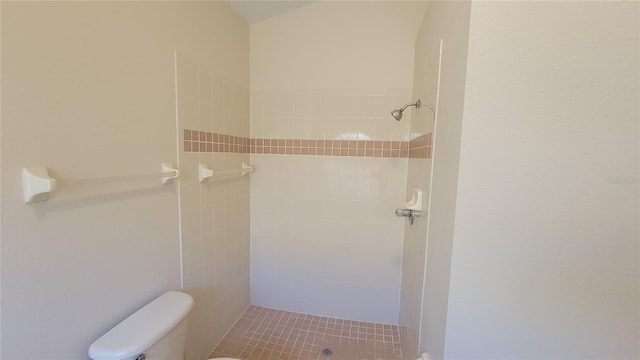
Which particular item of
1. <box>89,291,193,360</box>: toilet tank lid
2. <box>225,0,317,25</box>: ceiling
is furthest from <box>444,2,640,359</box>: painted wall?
<box>225,0,317,25</box>: ceiling

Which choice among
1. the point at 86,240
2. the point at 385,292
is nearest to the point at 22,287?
the point at 86,240

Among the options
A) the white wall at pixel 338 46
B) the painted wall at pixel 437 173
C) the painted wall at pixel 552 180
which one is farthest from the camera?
the white wall at pixel 338 46

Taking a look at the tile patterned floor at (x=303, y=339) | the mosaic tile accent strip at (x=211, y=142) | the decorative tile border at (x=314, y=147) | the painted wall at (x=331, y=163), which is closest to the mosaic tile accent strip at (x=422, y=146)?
the decorative tile border at (x=314, y=147)

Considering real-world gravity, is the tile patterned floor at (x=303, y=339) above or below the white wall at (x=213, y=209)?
below

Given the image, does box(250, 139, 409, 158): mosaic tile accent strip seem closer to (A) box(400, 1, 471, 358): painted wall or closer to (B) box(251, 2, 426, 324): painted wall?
(B) box(251, 2, 426, 324): painted wall

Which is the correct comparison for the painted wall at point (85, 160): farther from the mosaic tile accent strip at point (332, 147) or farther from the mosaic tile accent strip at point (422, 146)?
the mosaic tile accent strip at point (422, 146)

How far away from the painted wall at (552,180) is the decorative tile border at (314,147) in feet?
3.09

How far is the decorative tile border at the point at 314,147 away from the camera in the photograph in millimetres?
1805

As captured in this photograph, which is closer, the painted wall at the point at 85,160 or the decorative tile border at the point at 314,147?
the painted wall at the point at 85,160

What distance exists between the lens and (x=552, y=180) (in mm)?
721

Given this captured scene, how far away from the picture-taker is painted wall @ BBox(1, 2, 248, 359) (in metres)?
0.76

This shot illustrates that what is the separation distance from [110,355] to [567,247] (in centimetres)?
148

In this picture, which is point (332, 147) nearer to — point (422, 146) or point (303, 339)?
point (422, 146)

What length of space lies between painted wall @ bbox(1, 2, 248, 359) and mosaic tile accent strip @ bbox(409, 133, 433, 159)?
1269 mm
